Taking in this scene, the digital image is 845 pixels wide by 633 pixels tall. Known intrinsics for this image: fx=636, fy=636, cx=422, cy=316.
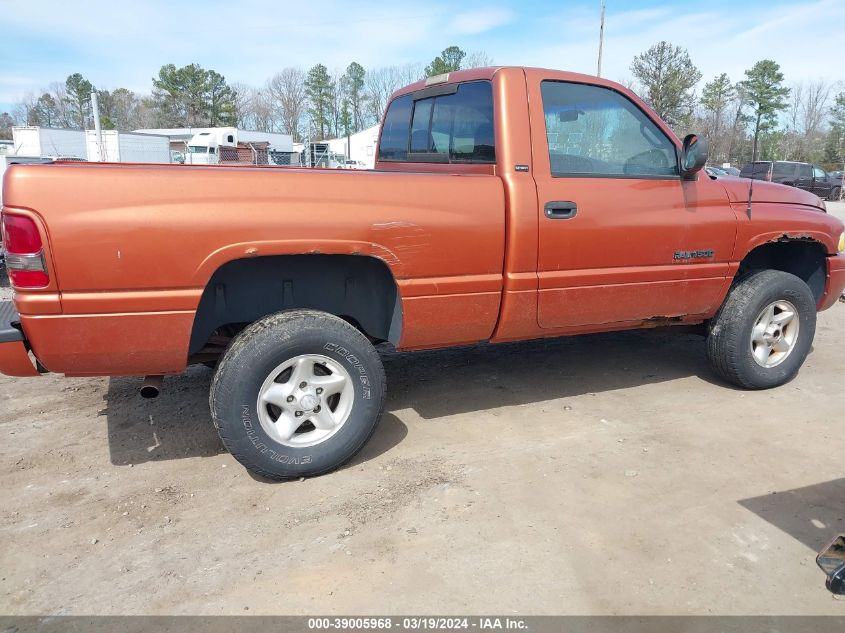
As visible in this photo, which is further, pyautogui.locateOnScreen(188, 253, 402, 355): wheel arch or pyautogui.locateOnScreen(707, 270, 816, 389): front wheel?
pyautogui.locateOnScreen(707, 270, 816, 389): front wheel

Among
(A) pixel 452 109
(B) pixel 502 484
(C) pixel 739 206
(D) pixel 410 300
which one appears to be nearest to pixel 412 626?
(B) pixel 502 484

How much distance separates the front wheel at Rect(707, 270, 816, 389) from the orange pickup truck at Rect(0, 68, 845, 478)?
2 centimetres

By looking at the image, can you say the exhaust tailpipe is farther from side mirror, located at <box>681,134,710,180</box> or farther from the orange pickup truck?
side mirror, located at <box>681,134,710,180</box>

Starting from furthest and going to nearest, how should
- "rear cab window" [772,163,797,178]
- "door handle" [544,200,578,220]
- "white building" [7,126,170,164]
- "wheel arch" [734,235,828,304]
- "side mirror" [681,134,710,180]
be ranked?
"rear cab window" [772,163,797,178] < "white building" [7,126,170,164] < "wheel arch" [734,235,828,304] < "side mirror" [681,134,710,180] < "door handle" [544,200,578,220]

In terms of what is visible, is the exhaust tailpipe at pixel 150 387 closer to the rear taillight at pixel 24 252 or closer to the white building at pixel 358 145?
the rear taillight at pixel 24 252

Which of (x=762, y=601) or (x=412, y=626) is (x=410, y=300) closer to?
(x=412, y=626)

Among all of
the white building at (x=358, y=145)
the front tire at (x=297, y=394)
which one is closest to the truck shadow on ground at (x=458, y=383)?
→ the front tire at (x=297, y=394)

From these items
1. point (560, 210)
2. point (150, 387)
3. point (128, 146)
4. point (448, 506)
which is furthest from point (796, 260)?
point (128, 146)

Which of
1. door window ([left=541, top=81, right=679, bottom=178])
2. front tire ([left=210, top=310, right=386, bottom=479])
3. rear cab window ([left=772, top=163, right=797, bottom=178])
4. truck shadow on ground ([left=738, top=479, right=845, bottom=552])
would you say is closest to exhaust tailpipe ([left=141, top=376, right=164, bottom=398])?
front tire ([left=210, top=310, right=386, bottom=479])

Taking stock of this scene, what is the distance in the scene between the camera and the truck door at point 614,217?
352 centimetres

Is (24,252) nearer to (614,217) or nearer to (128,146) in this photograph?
(614,217)

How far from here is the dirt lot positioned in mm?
2400

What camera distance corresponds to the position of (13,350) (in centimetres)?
275

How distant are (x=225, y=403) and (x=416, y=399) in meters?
1.60
